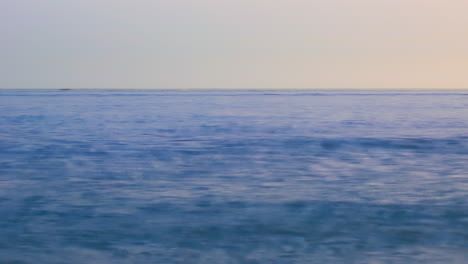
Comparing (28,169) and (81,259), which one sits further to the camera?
(28,169)

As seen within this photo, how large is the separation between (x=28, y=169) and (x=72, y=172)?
806 mm

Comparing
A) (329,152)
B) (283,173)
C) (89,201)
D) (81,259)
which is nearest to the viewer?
(81,259)

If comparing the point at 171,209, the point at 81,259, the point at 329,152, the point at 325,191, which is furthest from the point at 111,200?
the point at 329,152

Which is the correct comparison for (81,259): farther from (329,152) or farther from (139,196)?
(329,152)

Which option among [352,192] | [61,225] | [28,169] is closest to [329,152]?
[352,192]

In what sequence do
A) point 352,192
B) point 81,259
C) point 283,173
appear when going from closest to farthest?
1. point 81,259
2. point 352,192
3. point 283,173

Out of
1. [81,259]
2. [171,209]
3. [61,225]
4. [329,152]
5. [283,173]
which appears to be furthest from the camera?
[329,152]

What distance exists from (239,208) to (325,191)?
1.31 metres

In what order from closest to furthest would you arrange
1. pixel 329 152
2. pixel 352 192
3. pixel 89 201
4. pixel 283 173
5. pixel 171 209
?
pixel 171 209 < pixel 89 201 < pixel 352 192 < pixel 283 173 < pixel 329 152

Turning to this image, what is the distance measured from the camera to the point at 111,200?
225 inches

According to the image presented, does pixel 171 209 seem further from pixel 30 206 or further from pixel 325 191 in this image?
→ pixel 325 191

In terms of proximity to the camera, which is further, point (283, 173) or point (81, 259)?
point (283, 173)

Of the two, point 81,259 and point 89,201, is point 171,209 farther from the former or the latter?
point 81,259

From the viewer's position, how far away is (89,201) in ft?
18.5
